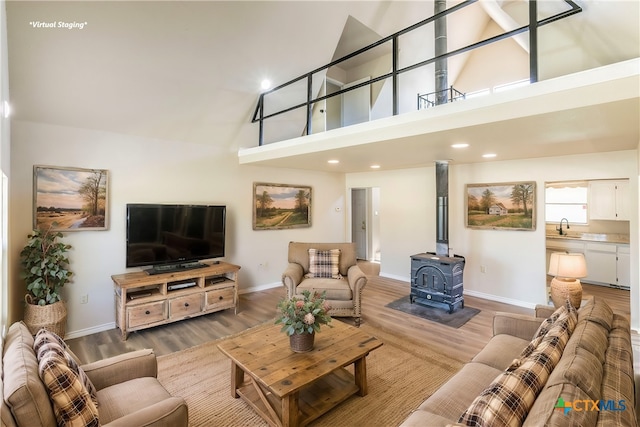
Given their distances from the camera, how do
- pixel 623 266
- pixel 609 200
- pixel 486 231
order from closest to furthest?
pixel 486 231 < pixel 623 266 < pixel 609 200

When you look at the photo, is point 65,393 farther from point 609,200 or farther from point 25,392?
point 609,200

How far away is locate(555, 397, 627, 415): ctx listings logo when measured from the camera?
3.44ft

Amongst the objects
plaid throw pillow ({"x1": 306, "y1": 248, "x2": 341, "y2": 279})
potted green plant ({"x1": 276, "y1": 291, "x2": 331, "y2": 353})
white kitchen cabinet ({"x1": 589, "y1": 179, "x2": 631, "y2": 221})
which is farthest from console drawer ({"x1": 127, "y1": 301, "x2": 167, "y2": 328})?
white kitchen cabinet ({"x1": 589, "y1": 179, "x2": 631, "y2": 221})

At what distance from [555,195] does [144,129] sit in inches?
295

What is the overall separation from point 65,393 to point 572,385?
208 centimetres

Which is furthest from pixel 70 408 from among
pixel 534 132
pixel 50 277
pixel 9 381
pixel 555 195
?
pixel 555 195

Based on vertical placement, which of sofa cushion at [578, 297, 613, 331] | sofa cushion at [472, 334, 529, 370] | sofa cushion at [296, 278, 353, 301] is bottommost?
sofa cushion at [472, 334, 529, 370]

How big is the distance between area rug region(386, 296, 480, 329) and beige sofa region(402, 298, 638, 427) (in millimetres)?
1757

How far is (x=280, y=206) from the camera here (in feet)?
18.2

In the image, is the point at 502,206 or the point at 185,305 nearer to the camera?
the point at 185,305

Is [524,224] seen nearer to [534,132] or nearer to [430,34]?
[534,132]

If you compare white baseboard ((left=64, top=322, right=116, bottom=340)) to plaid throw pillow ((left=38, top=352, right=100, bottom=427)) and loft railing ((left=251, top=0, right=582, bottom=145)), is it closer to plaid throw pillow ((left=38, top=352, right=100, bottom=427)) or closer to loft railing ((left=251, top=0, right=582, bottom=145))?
plaid throw pillow ((left=38, top=352, right=100, bottom=427))

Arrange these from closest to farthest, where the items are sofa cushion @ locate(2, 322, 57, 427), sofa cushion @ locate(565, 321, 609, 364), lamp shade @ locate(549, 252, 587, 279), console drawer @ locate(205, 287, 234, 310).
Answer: sofa cushion @ locate(2, 322, 57, 427), sofa cushion @ locate(565, 321, 609, 364), lamp shade @ locate(549, 252, 587, 279), console drawer @ locate(205, 287, 234, 310)

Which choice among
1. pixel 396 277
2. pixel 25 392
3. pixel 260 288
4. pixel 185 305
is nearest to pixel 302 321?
pixel 25 392
